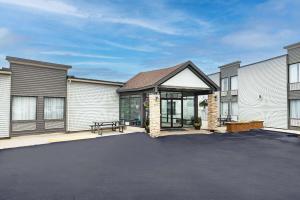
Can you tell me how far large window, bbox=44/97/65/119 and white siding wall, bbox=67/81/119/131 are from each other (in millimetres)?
520

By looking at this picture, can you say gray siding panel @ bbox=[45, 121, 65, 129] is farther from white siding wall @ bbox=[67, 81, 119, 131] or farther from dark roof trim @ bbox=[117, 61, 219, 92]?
dark roof trim @ bbox=[117, 61, 219, 92]

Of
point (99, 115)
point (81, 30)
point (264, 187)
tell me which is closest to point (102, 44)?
point (81, 30)

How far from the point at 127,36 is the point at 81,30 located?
4.97 metres

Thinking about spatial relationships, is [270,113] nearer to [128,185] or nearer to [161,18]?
[161,18]

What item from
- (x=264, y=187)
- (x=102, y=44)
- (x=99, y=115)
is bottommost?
(x=264, y=187)

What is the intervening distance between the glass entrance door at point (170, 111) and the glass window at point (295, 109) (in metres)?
10.4

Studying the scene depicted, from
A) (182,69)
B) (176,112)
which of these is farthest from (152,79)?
(176,112)

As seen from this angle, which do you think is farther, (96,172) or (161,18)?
(161,18)

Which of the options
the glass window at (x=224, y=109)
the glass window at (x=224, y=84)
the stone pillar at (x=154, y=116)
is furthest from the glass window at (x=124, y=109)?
the glass window at (x=224, y=84)

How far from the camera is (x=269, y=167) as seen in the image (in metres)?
9.04

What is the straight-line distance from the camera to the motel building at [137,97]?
16.4 m

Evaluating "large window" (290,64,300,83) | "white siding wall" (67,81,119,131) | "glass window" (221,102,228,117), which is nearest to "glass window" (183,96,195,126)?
"white siding wall" (67,81,119,131)

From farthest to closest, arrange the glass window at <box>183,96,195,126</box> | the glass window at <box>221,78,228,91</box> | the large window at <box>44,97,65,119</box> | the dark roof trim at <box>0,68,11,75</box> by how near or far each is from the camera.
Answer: the glass window at <box>221,78,228,91</box> < the glass window at <box>183,96,195,126</box> < the large window at <box>44,97,65,119</box> < the dark roof trim at <box>0,68,11,75</box>

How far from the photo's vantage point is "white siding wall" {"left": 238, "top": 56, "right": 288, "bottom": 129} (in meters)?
22.8
